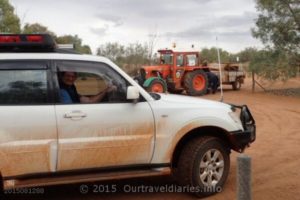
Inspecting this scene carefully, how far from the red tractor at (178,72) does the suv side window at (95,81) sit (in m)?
16.5

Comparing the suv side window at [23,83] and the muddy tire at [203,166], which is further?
the muddy tire at [203,166]

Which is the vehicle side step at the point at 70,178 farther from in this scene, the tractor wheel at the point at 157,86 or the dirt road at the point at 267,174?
the tractor wheel at the point at 157,86

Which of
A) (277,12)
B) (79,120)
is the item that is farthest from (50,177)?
(277,12)

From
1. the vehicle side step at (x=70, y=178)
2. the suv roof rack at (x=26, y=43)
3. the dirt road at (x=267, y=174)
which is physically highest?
the suv roof rack at (x=26, y=43)

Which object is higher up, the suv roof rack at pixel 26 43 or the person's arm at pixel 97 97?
the suv roof rack at pixel 26 43

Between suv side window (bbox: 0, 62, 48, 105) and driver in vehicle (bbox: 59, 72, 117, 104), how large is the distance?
22 cm

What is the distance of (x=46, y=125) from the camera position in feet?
17.4

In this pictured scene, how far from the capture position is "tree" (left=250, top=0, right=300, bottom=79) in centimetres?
2259

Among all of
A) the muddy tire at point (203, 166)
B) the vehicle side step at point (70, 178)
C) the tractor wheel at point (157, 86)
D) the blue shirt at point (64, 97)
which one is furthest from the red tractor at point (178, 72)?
the blue shirt at point (64, 97)

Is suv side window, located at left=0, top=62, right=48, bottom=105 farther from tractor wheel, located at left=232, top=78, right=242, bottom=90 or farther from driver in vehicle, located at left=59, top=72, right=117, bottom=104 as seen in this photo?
tractor wheel, located at left=232, top=78, right=242, bottom=90

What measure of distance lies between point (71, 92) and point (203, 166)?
1924mm

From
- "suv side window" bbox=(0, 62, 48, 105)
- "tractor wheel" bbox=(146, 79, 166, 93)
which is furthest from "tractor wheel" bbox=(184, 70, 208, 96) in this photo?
"suv side window" bbox=(0, 62, 48, 105)

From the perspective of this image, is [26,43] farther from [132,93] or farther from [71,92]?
A: [132,93]

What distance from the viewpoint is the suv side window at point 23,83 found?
5336mm
